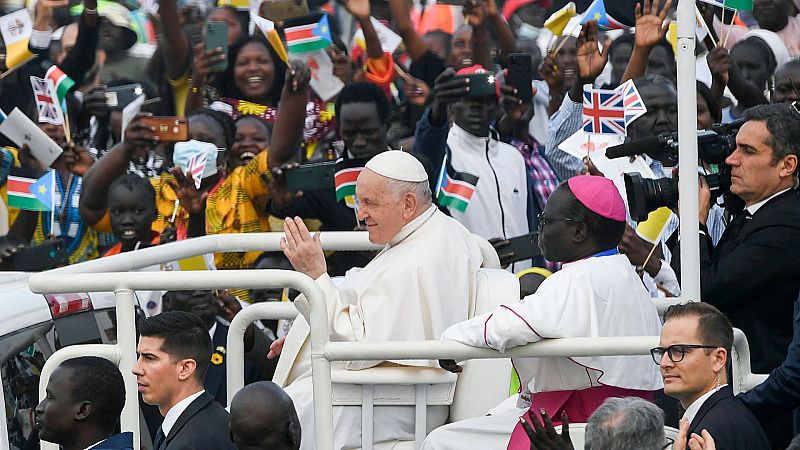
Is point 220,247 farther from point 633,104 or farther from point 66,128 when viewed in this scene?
point 66,128

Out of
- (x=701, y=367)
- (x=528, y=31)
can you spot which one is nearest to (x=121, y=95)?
(x=528, y=31)

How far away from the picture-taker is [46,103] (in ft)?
32.8

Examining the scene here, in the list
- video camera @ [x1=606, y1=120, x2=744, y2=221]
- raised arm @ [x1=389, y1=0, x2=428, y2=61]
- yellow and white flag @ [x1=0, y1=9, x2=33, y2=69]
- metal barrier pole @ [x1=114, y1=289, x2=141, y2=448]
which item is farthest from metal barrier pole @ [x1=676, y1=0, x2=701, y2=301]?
yellow and white flag @ [x1=0, y1=9, x2=33, y2=69]

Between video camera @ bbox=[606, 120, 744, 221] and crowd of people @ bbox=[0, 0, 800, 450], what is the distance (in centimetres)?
2

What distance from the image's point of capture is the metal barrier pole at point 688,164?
5137mm

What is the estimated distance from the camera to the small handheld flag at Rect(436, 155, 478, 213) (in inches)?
319

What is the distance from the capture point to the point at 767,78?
994cm

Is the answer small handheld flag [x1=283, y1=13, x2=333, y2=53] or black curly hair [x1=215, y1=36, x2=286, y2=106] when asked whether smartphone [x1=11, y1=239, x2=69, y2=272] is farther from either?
black curly hair [x1=215, y1=36, x2=286, y2=106]

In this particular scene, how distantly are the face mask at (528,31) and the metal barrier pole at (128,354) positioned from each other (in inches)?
293

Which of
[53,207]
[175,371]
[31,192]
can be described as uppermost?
[175,371]

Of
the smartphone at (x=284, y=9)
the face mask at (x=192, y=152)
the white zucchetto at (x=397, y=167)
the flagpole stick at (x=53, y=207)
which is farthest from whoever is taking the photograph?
the smartphone at (x=284, y=9)

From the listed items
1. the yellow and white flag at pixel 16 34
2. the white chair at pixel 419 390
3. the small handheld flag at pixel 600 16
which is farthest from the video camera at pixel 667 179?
the yellow and white flag at pixel 16 34

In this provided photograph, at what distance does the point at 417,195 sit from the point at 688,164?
1.25m

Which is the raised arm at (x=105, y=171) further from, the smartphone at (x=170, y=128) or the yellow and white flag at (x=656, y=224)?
the yellow and white flag at (x=656, y=224)
